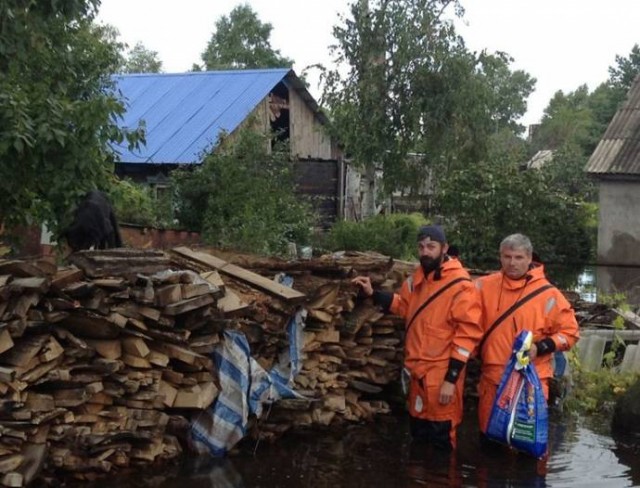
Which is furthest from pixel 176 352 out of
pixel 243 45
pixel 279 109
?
pixel 243 45

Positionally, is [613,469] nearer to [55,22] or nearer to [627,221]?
[55,22]

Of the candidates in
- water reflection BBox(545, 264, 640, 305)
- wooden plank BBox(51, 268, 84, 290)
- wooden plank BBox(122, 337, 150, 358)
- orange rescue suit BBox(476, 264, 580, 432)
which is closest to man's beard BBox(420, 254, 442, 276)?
orange rescue suit BBox(476, 264, 580, 432)

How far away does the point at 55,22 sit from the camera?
34.3 feet

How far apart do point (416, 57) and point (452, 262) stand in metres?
18.1

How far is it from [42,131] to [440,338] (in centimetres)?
397

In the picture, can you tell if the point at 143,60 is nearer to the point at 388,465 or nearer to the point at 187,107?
the point at 187,107

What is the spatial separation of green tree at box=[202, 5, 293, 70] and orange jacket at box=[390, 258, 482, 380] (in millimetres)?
46548

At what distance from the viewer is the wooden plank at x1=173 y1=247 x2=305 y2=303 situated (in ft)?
26.6

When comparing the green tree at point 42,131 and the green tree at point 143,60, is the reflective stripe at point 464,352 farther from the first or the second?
the green tree at point 143,60

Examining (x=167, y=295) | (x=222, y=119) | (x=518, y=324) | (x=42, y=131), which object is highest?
(x=222, y=119)

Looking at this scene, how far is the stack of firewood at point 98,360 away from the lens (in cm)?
639

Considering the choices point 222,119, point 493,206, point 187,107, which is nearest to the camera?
point 493,206

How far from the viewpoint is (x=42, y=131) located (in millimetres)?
9109

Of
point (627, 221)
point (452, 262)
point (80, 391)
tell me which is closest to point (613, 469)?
point (452, 262)
